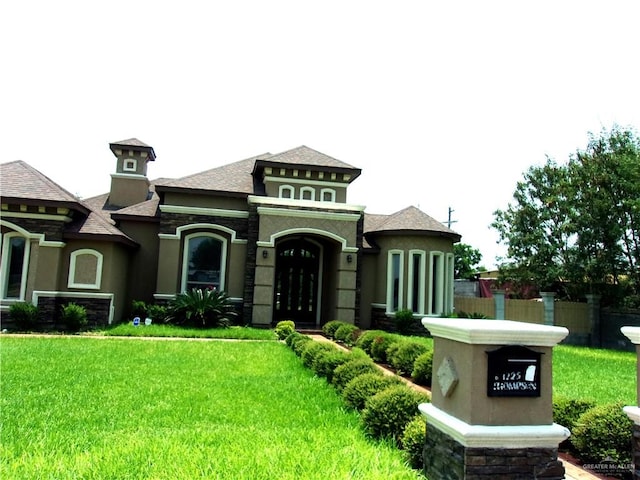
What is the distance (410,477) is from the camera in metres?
3.93

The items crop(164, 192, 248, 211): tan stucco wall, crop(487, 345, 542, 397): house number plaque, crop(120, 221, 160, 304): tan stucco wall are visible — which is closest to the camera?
crop(487, 345, 542, 397): house number plaque

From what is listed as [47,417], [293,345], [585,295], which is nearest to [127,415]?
[47,417]

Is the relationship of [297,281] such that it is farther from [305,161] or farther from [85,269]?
[85,269]

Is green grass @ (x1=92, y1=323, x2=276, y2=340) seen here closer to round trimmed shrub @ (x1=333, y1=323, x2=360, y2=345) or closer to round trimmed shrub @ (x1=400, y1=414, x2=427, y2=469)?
round trimmed shrub @ (x1=333, y1=323, x2=360, y2=345)

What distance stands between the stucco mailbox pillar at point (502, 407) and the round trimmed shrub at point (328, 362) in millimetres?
4373

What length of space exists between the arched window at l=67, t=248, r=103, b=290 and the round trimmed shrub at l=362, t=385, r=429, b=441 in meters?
12.2

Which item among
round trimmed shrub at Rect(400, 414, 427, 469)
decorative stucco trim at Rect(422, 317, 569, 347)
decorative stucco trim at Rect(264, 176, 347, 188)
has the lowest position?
round trimmed shrub at Rect(400, 414, 427, 469)

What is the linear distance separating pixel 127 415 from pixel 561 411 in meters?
4.84

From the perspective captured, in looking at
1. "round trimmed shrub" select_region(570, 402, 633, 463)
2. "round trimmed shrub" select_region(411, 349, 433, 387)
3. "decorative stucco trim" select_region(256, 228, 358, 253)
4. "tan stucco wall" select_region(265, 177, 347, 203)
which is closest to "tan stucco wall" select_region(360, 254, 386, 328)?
"decorative stucco trim" select_region(256, 228, 358, 253)

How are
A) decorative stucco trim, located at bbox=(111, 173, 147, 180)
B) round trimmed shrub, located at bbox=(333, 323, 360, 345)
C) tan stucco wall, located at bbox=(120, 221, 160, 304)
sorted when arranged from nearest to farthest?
round trimmed shrub, located at bbox=(333, 323, 360, 345) → tan stucco wall, located at bbox=(120, 221, 160, 304) → decorative stucco trim, located at bbox=(111, 173, 147, 180)

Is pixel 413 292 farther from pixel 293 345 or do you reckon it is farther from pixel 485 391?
pixel 485 391

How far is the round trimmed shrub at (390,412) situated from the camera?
4957 millimetres

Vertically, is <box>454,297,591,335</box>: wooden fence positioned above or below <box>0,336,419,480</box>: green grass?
above

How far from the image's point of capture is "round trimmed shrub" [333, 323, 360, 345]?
12.9 m
